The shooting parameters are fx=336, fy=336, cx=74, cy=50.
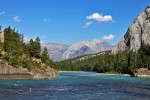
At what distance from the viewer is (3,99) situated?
224 ft

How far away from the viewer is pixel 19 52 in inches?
6580

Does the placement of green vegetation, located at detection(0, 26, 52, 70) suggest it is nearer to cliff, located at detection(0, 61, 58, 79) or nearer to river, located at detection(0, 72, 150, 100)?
cliff, located at detection(0, 61, 58, 79)

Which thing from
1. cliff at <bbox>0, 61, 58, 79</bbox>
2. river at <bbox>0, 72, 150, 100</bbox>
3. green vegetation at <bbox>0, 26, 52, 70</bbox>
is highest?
green vegetation at <bbox>0, 26, 52, 70</bbox>

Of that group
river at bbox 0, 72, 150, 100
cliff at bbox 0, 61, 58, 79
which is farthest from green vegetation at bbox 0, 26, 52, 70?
river at bbox 0, 72, 150, 100

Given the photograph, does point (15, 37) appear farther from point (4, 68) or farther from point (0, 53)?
point (4, 68)

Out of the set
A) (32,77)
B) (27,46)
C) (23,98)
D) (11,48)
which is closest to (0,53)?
(11,48)

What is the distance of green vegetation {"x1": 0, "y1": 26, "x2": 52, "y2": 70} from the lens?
15462 centimetres

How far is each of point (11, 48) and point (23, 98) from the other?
3687 inches

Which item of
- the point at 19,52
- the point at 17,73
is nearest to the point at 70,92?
the point at 17,73

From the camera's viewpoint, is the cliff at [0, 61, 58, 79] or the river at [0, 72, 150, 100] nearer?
the river at [0, 72, 150, 100]

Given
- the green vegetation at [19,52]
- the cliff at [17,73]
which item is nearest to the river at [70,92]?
the cliff at [17,73]

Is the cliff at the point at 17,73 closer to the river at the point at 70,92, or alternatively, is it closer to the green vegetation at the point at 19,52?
the green vegetation at the point at 19,52

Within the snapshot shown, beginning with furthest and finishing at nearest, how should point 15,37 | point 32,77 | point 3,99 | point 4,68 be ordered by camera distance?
point 15,37, point 32,77, point 4,68, point 3,99

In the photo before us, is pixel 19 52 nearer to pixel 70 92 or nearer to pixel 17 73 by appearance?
pixel 17 73
